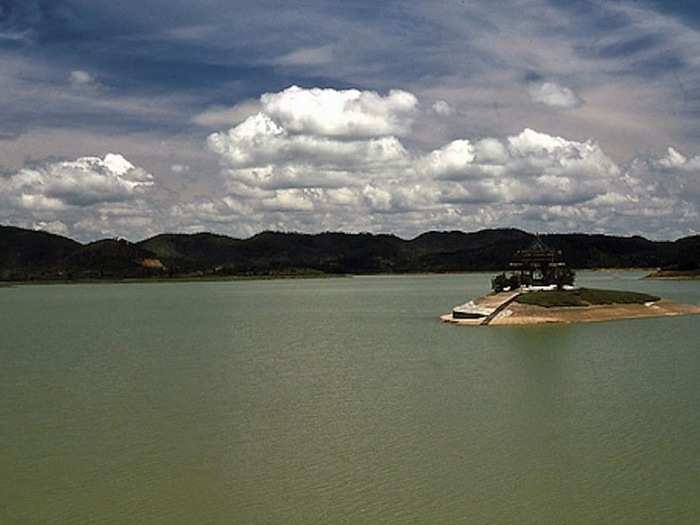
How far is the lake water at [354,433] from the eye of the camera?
19.7 meters

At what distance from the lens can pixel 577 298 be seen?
75.9 m

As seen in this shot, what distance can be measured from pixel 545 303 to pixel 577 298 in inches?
183

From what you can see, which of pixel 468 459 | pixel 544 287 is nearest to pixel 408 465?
pixel 468 459

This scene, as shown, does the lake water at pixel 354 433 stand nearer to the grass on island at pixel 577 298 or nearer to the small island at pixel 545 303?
the small island at pixel 545 303

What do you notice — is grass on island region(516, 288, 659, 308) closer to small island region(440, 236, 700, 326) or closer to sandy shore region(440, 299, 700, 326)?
small island region(440, 236, 700, 326)

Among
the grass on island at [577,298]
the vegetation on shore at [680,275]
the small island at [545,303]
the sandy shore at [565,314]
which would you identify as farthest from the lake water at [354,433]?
the vegetation on shore at [680,275]

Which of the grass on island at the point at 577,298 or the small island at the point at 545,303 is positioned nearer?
the small island at the point at 545,303

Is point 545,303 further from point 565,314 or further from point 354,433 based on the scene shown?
point 354,433

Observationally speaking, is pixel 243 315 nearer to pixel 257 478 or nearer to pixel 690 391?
pixel 690 391

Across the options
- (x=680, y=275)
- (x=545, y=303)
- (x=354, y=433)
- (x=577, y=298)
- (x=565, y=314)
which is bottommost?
(x=354, y=433)

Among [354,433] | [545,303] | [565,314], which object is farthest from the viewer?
[545,303]

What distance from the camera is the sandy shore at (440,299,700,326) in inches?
2772

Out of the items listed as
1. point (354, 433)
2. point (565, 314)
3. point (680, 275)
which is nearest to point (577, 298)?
point (565, 314)

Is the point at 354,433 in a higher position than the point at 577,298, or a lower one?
lower
